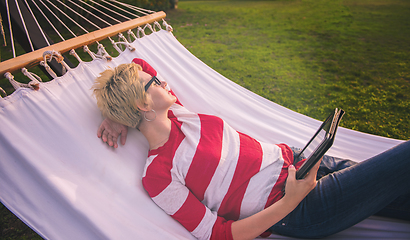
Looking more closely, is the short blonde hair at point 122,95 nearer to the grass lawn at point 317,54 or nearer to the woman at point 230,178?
the woman at point 230,178

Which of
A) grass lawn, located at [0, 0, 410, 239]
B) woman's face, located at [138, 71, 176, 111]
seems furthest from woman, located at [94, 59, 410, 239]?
grass lawn, located at [0, 0, 410, 239]

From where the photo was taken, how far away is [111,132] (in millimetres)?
1316

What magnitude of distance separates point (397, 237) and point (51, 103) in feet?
6.56

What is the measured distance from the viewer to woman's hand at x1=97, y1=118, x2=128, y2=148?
1295mm

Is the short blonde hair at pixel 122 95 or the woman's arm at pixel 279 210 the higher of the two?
the short blonde hair at pixel 122 95

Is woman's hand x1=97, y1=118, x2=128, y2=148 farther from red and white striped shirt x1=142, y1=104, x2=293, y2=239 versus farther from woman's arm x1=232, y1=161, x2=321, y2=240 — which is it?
woman's arm x1=232, y1=161, x2=321, y2=240

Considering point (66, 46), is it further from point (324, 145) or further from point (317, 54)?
point (317, 54)

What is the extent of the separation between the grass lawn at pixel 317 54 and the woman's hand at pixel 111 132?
3.42 ft

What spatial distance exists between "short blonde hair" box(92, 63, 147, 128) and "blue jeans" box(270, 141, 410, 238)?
1000 mm

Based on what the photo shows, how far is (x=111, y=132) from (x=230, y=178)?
0.73m

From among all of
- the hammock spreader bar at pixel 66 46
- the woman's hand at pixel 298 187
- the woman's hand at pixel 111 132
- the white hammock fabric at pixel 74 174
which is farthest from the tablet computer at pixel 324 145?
the hammock spreader bar at pixel 66 46

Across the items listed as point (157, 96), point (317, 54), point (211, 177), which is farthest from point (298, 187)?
point (317, 54)

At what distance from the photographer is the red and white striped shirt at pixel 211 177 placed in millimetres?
1116

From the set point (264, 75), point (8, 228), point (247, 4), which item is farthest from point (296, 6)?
point (8, 228)
